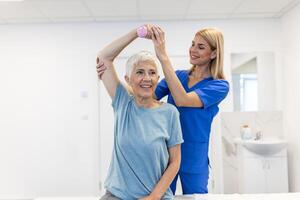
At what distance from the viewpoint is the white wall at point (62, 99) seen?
4043 mm

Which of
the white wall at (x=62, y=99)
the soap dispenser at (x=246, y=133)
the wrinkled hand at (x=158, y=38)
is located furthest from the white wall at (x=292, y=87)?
the wrinkled hand at (x=158, y=38)

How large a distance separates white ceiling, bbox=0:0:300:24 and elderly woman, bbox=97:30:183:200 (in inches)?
90.1

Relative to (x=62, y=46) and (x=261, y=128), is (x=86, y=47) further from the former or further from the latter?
(x=261, y=128)

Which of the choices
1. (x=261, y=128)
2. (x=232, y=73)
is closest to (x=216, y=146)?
(x=261, y=128)

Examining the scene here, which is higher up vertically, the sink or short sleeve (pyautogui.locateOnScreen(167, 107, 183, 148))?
short sleeve (pyautogui.locateOnScreen(167, 107, 183, 148))

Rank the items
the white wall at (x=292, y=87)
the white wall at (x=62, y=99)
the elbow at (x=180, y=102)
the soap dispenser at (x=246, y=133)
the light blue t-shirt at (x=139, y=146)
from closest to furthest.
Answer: the light blue t-shirt at (x=139, y=146), the elbow at (x=180, y=102), the white wall at (x=292, y=87), the soap dispenser at (x=246, y=133), the white wall at (x=62, y=99)

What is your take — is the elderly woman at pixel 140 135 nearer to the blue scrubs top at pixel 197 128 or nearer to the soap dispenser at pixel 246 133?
the blue scrubs top at pixel 197 128

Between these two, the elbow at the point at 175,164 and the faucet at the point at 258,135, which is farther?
the faucet at the point at 258,135

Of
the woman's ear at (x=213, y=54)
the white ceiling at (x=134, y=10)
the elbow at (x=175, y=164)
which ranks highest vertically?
the white ceiling at (x=134, y=10)

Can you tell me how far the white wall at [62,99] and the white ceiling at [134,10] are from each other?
0.19 meters

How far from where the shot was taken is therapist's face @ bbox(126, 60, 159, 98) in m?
1.21

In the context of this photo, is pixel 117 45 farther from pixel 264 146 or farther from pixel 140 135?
pixel 264 146

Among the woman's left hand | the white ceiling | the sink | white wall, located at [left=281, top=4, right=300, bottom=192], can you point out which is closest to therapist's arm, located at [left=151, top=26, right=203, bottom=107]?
the woman's left hand

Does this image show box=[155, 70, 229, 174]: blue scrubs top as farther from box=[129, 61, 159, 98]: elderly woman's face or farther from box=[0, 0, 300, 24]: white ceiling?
box=[0, 0, 300, 24]: white ceiling
